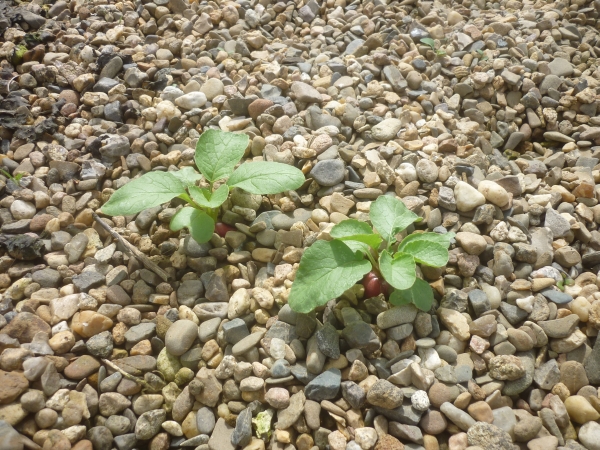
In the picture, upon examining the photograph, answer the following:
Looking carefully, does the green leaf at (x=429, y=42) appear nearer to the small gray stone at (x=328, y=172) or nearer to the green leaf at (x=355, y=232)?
the small gray stone at (x=328, y=172)

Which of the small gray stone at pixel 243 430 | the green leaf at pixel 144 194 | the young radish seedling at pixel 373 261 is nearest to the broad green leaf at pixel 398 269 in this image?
the young radish seedling at pixel 373 261

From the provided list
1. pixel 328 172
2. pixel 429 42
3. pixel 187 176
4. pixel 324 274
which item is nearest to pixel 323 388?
pixel 324 274

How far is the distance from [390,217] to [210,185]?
851 millimetres

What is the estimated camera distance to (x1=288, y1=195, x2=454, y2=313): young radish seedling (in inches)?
67.9

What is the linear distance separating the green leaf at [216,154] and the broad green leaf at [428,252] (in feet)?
2.90

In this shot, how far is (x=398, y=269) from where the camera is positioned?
5.77ft

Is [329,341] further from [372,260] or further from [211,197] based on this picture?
[211,197]

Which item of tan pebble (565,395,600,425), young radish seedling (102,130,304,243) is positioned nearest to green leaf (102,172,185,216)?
young radish seedling (102,130,304,243)

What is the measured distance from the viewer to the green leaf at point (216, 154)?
7.00ft

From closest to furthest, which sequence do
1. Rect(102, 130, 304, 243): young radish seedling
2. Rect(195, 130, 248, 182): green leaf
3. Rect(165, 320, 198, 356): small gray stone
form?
1. Rect(165, 320, 198, 356): small gray stone
2. Rect(102, 130, 304, 243): young radish seedling
3. Rect(195, 130, 248, 182): green leaf

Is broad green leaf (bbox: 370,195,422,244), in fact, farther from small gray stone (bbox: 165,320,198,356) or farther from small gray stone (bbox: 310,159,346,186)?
small gray stone (bbox: 165,320,198,356)

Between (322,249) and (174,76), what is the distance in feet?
5.53

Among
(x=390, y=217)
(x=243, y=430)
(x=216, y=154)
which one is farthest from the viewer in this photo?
(x=216, y=154)

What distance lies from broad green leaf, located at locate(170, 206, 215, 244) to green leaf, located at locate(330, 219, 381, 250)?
1.79ft
